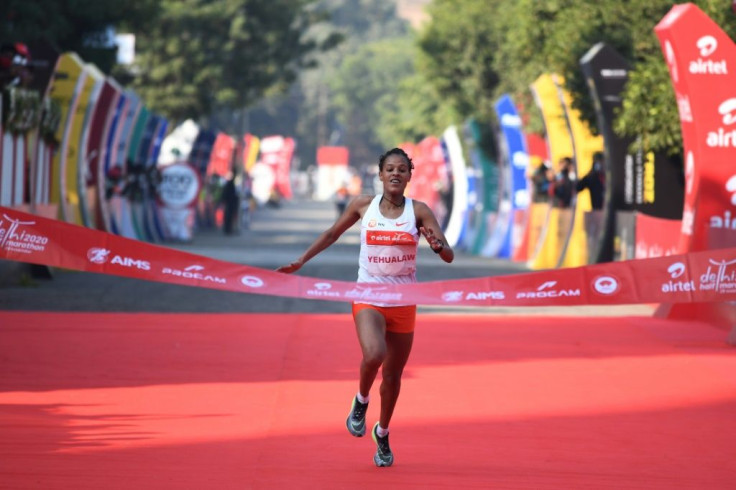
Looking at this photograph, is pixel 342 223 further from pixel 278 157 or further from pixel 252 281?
pixel 278 157

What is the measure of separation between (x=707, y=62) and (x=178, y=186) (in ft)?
92.4

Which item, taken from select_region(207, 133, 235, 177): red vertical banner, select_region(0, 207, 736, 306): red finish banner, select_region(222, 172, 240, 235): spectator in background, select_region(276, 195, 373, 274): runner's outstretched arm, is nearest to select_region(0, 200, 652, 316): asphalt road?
select_region(0, 207, 736, 306): red finish banner

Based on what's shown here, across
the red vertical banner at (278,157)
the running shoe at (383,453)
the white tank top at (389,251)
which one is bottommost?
the red vertical banner at (278,157)

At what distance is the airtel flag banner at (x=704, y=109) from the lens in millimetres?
18734

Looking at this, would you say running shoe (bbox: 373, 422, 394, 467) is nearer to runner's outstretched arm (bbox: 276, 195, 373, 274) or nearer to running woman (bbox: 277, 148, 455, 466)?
running woman (bbox: 277, 148, 455, 466)

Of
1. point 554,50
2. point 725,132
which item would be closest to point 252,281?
point 725,132

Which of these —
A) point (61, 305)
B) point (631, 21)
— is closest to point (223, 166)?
point (631, 21)

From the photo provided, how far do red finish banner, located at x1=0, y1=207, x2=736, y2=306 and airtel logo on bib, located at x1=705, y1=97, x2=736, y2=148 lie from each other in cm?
710

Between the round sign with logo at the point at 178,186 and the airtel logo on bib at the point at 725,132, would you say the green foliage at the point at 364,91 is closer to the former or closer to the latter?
the round sign with logo at the point at 178,186

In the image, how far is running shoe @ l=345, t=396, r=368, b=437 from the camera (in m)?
9.27

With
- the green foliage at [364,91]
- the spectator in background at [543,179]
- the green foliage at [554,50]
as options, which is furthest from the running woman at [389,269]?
the green foliage at [364,91]

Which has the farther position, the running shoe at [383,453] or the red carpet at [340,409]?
the running shoe at [383,453]

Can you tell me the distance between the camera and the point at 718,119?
18984mm

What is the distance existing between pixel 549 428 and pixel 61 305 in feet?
38.3
